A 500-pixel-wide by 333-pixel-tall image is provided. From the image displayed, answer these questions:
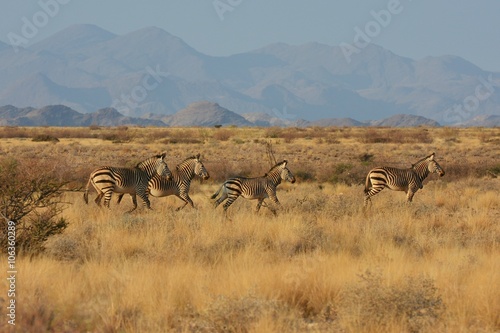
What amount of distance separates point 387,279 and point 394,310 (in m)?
1.03

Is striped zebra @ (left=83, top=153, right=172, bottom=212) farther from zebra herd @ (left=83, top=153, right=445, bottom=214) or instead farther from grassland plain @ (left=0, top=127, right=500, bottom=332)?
grassland plain @ (left=0, top=127, right=500, bottom=332)

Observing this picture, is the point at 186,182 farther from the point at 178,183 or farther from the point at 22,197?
the point at 22,197

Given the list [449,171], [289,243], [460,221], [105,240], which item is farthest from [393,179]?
[449,171]

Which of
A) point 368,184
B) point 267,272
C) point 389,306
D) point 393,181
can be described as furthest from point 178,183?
point 389,306

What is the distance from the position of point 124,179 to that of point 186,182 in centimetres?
158

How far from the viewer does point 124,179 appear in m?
14.6

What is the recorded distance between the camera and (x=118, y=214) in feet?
46.1

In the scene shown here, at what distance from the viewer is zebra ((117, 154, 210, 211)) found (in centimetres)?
1516

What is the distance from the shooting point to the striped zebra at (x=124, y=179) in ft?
47.6

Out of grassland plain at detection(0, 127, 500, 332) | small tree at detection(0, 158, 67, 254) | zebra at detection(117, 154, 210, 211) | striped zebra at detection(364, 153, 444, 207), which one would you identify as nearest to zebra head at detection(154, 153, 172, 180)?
zebra at detection(117, 154, 210, 211)

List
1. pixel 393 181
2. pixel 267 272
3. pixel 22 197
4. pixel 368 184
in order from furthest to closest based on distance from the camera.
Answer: pixel 368 184 → pixel 393 181 → pixel 22 197 → pixel 267 272

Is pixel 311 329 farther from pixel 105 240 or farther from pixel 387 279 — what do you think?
pixel 105 240

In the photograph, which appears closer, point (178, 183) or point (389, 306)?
point (389, 306)

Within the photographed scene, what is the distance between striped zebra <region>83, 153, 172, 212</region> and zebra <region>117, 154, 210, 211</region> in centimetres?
16
